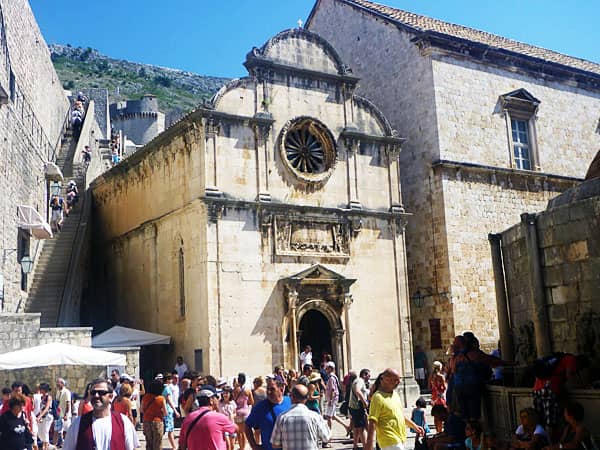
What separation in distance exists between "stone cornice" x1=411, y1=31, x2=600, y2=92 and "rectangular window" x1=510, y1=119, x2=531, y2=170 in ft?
7.00

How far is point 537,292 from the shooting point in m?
11.2

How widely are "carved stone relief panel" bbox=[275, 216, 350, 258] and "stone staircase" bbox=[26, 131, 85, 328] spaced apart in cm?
Result: 771

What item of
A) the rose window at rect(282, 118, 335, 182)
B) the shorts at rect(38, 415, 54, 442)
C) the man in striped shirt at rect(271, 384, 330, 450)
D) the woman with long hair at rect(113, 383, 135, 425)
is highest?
the rose window at rect(282, 118, 335, 182)

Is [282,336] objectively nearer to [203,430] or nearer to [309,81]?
[309,81]

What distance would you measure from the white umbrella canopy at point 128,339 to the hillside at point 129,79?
2571 inches

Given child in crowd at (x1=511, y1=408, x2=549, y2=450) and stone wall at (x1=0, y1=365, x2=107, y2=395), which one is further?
stone wall at (x1=0, y1=365, x2=107, y2=395)

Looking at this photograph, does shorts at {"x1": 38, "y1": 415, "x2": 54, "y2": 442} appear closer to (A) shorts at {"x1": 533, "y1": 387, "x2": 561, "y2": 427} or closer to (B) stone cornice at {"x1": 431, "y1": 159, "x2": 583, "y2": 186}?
(A) shorts at {"x1": 533, "y1": 387, "x2": 561, "y2": 427}

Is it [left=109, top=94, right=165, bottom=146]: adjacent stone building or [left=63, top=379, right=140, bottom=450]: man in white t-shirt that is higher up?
[left=109, top=94, right=165, bottom=146]: adjacent stone building

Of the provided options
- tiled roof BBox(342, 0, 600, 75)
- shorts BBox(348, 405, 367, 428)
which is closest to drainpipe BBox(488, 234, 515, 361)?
shorts BBox(348, 405, 367, 428)

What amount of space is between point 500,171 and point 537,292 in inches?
656

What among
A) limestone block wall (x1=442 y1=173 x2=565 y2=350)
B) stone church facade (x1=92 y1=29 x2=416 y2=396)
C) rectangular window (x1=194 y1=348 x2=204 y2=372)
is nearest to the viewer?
rectangular window (x1=194 y1=348 x2=204 y2=372)

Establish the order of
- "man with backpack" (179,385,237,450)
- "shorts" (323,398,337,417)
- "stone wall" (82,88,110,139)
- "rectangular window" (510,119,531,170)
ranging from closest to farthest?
"man with backpack" (179,385,237,450)
"shorts" (323,398,337,417)
"rectangular window" (510,119,531,170)
"stone wall" (82,88,110,139)

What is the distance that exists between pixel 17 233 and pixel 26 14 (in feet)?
26.7

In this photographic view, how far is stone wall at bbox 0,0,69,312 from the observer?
67.5 feet
